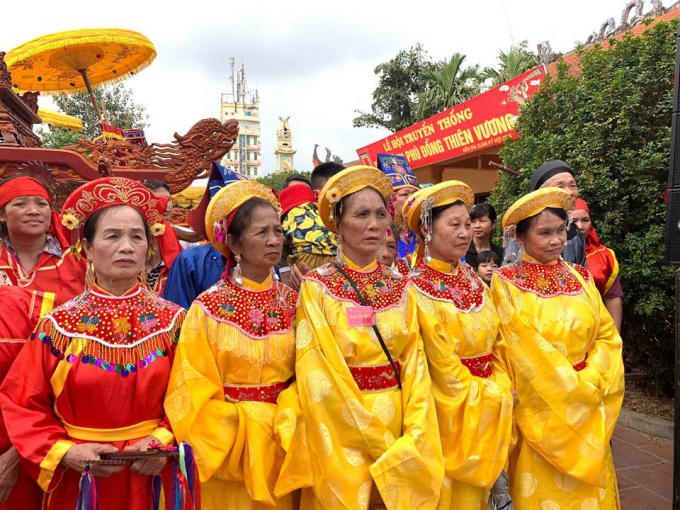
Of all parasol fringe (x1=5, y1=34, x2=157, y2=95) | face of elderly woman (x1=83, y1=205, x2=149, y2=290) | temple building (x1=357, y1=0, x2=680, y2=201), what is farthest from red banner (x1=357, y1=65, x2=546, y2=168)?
face of elderly woman (x1=83, y1=205, x2=149, y2=290)

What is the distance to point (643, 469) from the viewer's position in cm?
407

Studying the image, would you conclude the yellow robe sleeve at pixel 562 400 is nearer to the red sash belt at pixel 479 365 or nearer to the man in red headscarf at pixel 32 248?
the red sash belt at pixel 479 365

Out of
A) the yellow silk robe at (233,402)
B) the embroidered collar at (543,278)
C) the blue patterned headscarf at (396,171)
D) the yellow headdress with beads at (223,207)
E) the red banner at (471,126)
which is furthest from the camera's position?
the red banner at (471,126)

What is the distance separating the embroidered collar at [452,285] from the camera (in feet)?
8.27

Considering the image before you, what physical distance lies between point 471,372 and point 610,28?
483 inches

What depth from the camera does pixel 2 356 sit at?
2.02 m

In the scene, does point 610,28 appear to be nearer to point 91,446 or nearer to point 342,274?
point 342,274

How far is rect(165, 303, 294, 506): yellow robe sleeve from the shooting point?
1958mm

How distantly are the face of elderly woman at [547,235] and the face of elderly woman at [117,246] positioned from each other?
2.09 m

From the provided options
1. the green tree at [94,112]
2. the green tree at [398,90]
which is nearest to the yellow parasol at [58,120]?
the green tree at [94,112]

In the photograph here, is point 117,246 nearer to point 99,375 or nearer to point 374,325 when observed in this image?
point 99,375

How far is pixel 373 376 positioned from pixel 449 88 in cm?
1966

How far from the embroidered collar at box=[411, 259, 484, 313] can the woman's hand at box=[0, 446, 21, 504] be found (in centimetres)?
190

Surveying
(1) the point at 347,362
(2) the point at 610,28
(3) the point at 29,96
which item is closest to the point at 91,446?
(1) the point at 347,362
